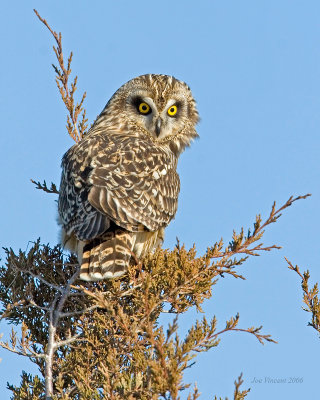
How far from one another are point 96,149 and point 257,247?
5.92ft

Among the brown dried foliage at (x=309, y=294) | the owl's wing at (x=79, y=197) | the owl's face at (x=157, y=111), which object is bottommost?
the brown dried foliage at (x=309, y=294)

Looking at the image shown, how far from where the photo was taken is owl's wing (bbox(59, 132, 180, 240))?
5066 millimetres

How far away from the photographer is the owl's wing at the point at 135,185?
5.11 m

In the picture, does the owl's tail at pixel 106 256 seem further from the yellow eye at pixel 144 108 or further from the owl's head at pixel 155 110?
the yellow eye at pixel 144 108

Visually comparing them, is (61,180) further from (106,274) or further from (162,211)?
(106,274)

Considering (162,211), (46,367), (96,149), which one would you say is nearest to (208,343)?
(46,367)

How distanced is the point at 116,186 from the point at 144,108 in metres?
1.76

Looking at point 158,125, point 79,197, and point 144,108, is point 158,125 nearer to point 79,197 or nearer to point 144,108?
point 144,108

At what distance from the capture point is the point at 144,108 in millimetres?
6863

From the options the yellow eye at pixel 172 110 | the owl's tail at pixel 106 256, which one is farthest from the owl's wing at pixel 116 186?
the yellow eye at pixel 172 110

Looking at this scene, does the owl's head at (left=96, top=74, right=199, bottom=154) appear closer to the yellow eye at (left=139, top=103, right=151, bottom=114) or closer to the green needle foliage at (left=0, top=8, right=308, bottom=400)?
the yellow eye at (left=139, top=103, right=151, bottom=114)

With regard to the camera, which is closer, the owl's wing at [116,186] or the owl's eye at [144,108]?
the owl's wing at [116,186]

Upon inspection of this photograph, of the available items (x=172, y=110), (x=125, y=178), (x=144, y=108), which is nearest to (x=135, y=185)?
(x=125, y=178)

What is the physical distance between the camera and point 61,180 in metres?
5.95
